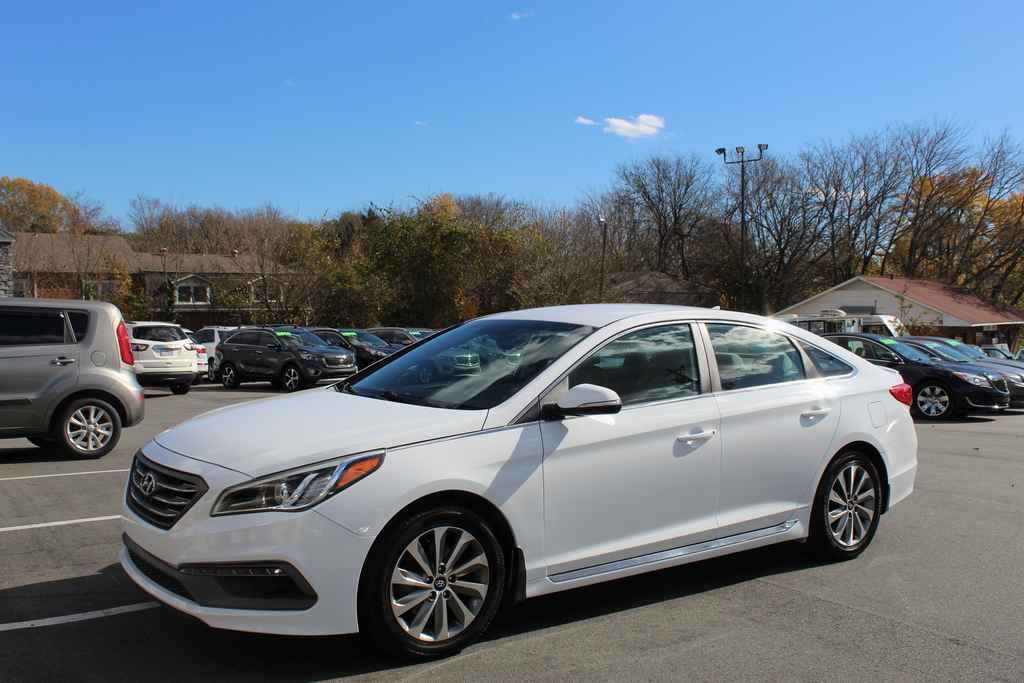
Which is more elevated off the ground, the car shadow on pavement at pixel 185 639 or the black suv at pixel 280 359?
the black suv at pixel 280 359

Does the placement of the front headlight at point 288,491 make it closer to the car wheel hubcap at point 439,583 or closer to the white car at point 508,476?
the white car at point 508,476

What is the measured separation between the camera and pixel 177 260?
2226 inches

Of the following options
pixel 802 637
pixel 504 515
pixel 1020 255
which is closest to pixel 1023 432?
pixel 802 637

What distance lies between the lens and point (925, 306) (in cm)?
4216

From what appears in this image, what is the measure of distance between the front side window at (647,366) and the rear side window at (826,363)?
3.48ft

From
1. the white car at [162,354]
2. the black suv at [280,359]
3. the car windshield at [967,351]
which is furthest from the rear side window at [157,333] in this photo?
the car windshield at [967,351]

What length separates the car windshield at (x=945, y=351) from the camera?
1650 cm

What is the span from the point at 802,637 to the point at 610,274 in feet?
120

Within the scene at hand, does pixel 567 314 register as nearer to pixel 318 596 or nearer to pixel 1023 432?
pixel 318 596

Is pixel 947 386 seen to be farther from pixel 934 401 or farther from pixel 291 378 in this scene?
pixel 291 378

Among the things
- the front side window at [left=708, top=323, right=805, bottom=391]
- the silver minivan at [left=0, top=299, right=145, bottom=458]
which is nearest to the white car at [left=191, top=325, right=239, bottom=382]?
the silver minivan at [left=0, top=299, right=145, bottom=458]

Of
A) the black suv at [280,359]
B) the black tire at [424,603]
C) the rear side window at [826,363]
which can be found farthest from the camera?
the black suv at [280,359]

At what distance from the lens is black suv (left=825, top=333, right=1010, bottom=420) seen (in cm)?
1518

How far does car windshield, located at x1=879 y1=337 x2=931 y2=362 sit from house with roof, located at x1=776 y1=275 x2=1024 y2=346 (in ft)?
82.8
